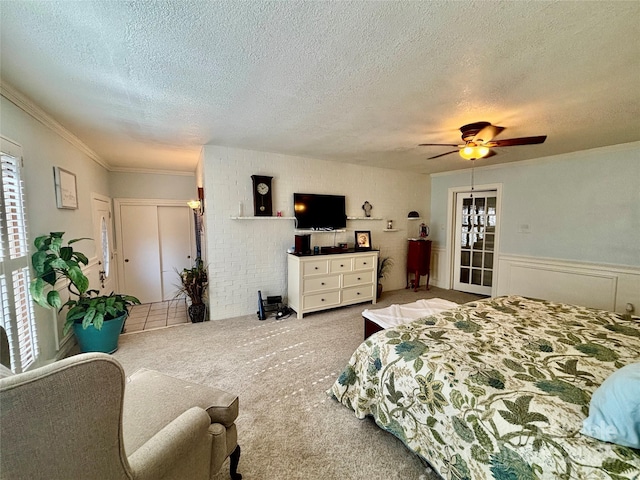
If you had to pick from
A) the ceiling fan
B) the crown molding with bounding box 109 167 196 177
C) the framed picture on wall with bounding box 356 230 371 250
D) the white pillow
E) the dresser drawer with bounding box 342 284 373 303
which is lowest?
the dresser drawer with bounding box 342 284 373 303

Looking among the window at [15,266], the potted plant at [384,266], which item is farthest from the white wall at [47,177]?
the potted plant at [384,266]

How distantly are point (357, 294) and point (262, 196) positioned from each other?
7.04ft

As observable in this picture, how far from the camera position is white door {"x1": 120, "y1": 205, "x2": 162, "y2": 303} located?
15.3 ft

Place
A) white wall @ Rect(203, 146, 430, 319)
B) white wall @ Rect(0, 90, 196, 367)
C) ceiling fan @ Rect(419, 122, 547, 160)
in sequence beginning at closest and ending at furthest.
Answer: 1. white wall @ Rect(0, 90, 196, 367)
2. ceiling fan @ Rect(419, 122, 547, 160)
3. white wall @ Rect(203, 146, 430, 319)

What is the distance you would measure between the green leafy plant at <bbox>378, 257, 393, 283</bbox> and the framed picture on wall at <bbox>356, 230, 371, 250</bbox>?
0.60 meters

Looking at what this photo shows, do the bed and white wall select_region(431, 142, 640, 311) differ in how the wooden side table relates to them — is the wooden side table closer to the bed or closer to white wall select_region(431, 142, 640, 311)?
white wall select_region(431, 142, 640, 311)

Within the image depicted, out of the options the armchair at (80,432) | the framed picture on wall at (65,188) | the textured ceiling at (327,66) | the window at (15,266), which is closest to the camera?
the armchair at (80,432)

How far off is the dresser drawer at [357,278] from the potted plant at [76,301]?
280 centimetres

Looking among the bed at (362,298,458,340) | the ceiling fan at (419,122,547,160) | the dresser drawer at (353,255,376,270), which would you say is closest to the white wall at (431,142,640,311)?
the ceiling fan at (419,122,547,160)

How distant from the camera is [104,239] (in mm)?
4152

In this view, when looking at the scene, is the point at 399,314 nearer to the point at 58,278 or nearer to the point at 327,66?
the point at 327,66

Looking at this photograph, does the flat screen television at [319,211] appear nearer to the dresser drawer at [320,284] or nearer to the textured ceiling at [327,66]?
the dresser drawer at [320,284]

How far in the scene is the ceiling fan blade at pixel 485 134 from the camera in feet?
8.22

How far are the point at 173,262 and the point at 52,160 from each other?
282 centimetres
